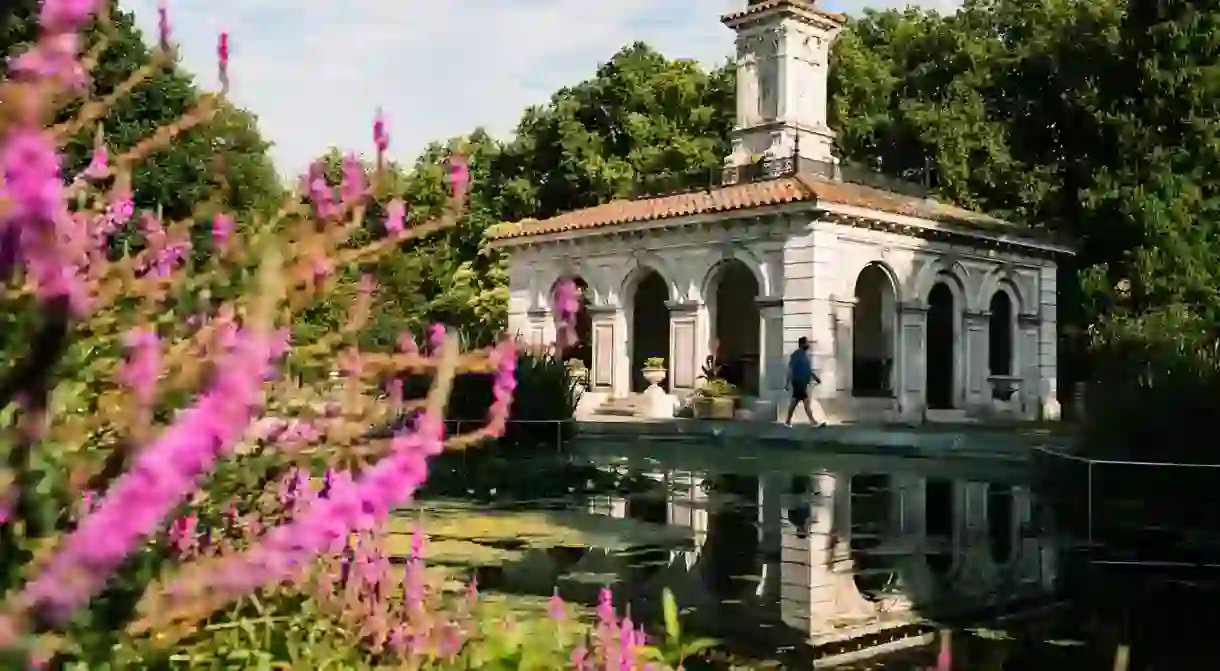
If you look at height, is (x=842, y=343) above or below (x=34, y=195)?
above

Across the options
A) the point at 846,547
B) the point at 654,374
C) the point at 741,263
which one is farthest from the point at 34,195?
the point at 654,374

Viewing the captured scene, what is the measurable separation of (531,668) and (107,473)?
2.40 meters

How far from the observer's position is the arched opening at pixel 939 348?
95.5 feet

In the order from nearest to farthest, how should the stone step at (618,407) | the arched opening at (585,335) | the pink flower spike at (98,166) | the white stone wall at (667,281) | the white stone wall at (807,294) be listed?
the pink flower spike at (98,166)
the white stone wall at (807,294)
the white stone wall at (667,281)
the stone step at (618,407)
the arched opening at (585,335)

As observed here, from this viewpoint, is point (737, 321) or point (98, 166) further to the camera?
point (737, 321)

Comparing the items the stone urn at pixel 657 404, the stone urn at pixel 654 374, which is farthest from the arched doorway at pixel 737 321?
the stone urn at pixel 657 404

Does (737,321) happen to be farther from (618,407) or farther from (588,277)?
(618,407)

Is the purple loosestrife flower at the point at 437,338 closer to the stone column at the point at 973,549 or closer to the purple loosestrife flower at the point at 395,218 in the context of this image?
the purple loosestrife flower at the point at 395,218

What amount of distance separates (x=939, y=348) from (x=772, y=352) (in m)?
5.85

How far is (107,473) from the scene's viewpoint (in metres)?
1.69

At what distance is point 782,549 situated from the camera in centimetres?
920

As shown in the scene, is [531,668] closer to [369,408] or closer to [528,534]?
[369,408]

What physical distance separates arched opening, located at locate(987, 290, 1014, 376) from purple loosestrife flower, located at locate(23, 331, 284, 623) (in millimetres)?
30575

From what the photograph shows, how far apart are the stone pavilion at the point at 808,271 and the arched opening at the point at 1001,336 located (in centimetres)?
4
